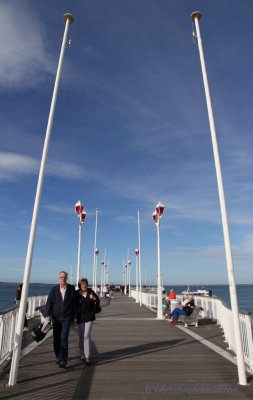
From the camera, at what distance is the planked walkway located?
524cm

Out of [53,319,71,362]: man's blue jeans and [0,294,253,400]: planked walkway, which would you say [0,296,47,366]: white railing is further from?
[53,319,71,362]: man's blue jeans

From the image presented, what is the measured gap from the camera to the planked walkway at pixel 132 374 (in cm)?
524

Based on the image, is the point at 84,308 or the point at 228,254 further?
the point at 84,308

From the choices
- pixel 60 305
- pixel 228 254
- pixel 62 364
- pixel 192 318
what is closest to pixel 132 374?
pixel 62 364

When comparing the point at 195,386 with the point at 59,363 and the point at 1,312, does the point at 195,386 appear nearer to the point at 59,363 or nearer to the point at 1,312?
the point at 59,363

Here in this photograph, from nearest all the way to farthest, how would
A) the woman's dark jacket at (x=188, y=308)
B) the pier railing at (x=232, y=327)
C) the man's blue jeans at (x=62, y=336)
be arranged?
the pier railing at (x=232, y=327) → the man's blue jeans at (x=62, y=336) → the woman's dark jacket at (x=188, y=308)

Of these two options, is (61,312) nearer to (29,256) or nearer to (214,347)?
(29,256)

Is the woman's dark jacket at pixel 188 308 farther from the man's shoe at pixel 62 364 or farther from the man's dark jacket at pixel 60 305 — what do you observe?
the man's shoe at pixel 62 364

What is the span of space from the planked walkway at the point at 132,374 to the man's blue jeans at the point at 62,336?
27 cm

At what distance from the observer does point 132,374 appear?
634 centimetres

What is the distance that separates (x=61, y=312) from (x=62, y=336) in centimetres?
43

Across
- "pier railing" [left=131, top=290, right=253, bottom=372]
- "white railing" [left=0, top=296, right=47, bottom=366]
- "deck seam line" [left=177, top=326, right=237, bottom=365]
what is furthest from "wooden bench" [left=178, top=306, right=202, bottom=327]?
"white railing" [left=0, top=296, right=47, bottom=366]

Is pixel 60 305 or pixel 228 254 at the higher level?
pixel 228 254

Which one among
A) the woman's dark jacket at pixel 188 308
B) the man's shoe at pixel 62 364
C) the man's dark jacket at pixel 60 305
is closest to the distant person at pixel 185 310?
the woman's dark jacket at pixel 188 308
